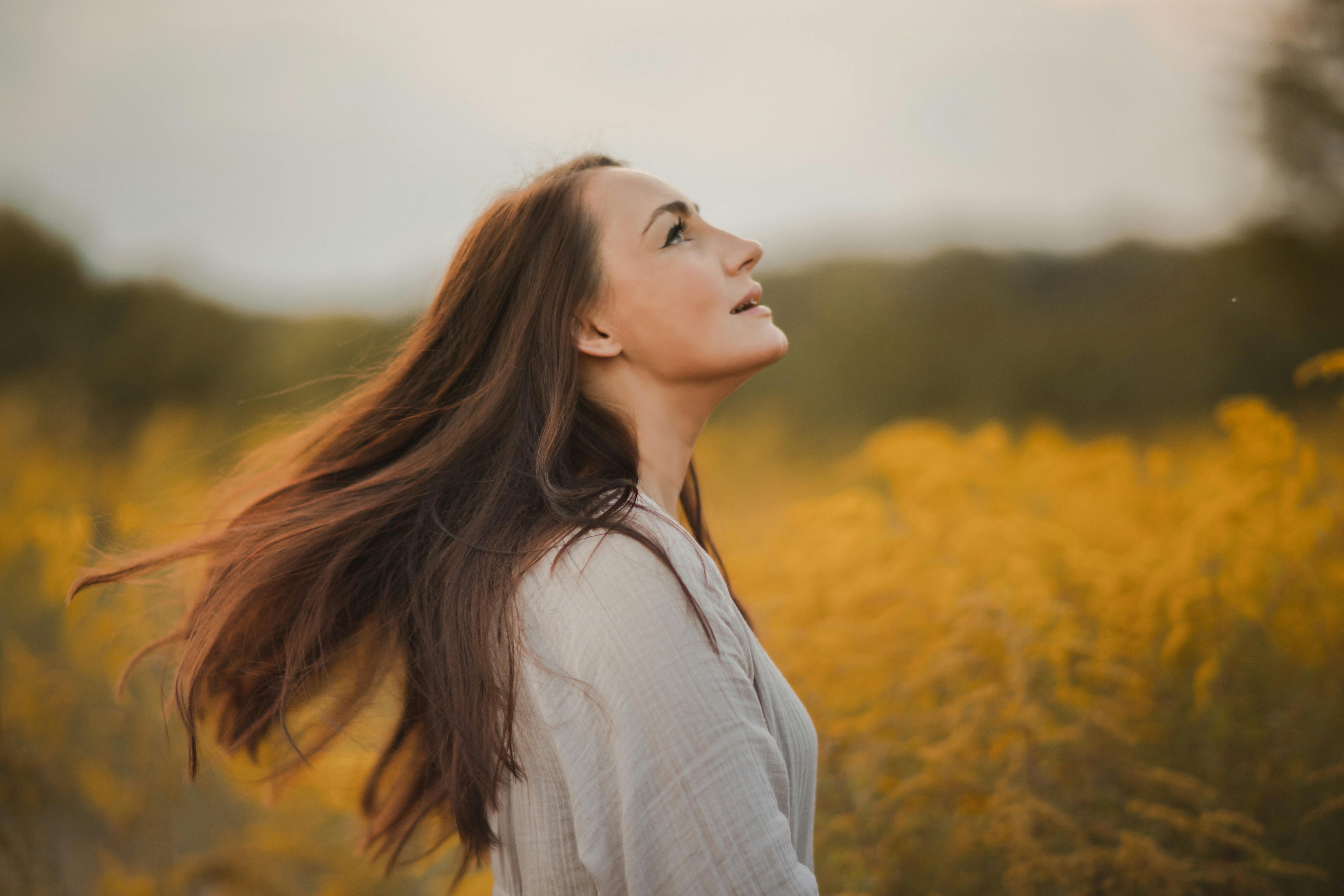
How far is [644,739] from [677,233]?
0.85m

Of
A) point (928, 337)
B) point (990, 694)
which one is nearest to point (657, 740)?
point (990, 694)

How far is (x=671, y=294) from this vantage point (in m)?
1.30

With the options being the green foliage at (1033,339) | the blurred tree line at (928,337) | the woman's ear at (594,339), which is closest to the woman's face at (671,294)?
the woman's ear at (594,339)

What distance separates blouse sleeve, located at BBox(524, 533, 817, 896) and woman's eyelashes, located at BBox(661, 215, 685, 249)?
59 centimetres

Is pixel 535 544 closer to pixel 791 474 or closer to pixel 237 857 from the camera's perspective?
pixel 237 857

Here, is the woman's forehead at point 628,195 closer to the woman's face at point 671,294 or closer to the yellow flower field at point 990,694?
the woman's face at point 671,294

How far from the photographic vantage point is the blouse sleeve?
897 mm

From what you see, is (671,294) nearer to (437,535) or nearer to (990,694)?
(437,535)

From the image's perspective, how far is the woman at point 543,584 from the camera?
92 cm

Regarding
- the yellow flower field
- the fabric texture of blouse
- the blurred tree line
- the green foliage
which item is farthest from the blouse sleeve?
the green foliage

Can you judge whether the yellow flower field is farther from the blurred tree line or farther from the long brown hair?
the blurred tree line

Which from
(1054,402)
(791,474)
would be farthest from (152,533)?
(1054,402)

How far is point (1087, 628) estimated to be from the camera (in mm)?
2082

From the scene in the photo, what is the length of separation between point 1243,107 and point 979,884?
154 inches
